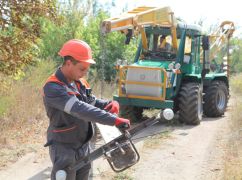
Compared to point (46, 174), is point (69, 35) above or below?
above

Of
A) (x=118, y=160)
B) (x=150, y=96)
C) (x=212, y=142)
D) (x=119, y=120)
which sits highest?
(x=119, y=120)

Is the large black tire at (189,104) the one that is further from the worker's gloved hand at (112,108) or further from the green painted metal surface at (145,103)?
the worker's gloved hand at (112,108)

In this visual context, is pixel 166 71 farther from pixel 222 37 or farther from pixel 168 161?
pixel 222 37

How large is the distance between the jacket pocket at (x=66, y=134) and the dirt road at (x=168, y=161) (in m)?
2.67

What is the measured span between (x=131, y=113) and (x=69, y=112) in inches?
284

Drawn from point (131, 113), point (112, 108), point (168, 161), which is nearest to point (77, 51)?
point (112, 108)

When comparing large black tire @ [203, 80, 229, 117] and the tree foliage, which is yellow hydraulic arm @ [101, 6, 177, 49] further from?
large black tire @ [203, 80, 229, 117]

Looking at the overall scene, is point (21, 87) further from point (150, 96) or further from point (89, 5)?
point (89, 5)

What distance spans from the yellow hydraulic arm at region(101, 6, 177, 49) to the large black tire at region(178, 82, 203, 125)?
1029mm

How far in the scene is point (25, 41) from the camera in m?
7.61

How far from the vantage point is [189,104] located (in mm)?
9977

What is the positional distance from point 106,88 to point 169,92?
4666mm

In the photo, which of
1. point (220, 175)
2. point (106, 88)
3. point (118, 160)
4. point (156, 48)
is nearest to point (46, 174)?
point (220, 175)

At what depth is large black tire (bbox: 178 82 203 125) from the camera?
10.0 m
